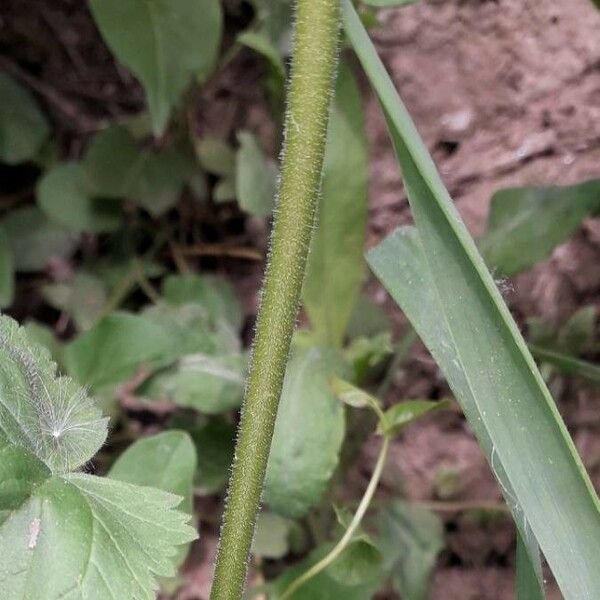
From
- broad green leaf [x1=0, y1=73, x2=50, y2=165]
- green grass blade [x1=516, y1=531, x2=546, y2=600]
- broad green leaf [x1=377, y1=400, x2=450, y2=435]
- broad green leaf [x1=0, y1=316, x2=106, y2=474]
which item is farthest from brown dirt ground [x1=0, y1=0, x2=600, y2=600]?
broad green leaf [x1=0, y1=316, x2=106, y2=474]

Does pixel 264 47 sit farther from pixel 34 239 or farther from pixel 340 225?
pixel 34 239

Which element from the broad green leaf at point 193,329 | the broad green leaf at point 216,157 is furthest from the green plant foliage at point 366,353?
the broad green leaf at point 216,157

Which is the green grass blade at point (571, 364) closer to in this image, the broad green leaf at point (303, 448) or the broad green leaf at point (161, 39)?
the broad green leaf at point (303, 448)

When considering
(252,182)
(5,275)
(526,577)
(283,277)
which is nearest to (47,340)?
(5,275)

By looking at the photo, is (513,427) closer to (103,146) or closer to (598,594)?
(598,594)

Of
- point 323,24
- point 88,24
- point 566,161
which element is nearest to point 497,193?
point 566,161

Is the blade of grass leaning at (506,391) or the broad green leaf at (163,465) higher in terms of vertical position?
the blade of grass leaning at (506,391)
